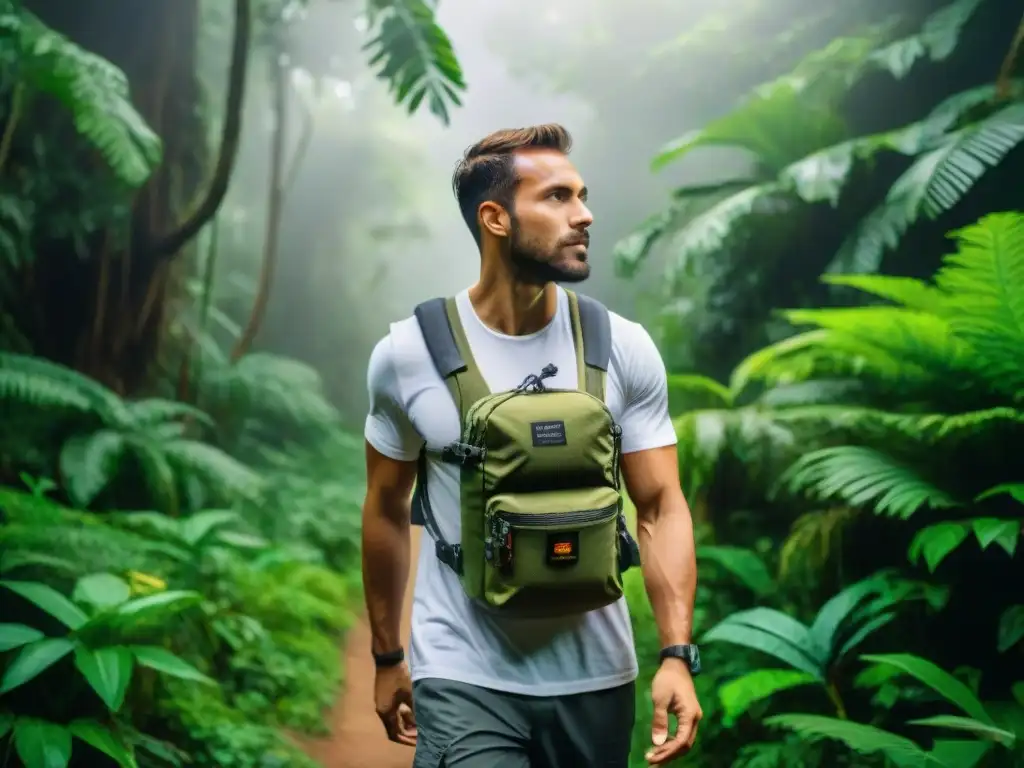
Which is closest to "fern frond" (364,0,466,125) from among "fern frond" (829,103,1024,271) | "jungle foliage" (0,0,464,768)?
"jungle foliage" (0,0,464,768)

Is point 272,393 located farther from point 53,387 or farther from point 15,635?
point 15,635

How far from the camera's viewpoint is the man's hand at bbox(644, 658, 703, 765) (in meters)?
1.37

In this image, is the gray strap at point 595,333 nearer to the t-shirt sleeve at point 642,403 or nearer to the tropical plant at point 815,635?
the t-shirt sleeve at point 642,403

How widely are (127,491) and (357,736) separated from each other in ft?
5.66

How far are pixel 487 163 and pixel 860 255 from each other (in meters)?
3.05

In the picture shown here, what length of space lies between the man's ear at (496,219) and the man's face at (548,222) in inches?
0.7

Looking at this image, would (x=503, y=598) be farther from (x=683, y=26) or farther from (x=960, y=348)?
(x=683, y=26)

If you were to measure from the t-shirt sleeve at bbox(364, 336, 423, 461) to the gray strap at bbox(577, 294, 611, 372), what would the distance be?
0.35 m

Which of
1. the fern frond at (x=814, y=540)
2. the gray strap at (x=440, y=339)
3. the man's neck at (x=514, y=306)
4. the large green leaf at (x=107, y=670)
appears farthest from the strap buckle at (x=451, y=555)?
the fern frond at (x=814, y=540)

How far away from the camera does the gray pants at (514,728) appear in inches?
55.2

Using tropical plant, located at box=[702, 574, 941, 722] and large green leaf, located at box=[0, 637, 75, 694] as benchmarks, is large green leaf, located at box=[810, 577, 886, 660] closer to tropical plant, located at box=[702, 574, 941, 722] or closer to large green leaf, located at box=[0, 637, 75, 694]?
tropical plant, located at box=[702, 574, 941, 722]

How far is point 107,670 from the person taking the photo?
244cm

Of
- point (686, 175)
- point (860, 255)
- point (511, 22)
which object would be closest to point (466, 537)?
point (860, 255)

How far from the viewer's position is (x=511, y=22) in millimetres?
5242
